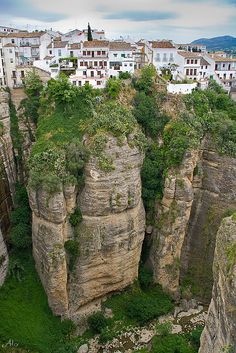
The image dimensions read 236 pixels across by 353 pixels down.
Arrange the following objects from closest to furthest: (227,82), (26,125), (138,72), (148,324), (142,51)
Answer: (148,324) → (26,125) → (138,72) → (142,51) → (227,82)

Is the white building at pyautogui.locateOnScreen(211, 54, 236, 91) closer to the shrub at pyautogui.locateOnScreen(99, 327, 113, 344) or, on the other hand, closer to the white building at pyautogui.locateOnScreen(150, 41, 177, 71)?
the white building at pyautogui.locateOnScreen(150, 41, 177, 71)

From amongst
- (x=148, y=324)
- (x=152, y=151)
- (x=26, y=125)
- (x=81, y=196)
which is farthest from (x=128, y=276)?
(x=26, y=125)

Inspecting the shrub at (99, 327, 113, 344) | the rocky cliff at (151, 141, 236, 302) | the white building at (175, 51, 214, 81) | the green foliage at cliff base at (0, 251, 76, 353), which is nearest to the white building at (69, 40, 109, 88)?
the white building at (175, 51, 214, 81)

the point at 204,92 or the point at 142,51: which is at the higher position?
the point at 142,51

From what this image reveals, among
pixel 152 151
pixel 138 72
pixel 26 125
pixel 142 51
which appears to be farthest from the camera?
pixel 142 51

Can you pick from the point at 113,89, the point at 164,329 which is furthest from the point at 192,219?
the point at 113,89

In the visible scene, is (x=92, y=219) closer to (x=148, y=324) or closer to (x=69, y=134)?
(x=69, y=134)
